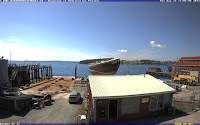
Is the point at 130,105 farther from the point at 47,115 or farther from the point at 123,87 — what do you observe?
the point at 47,115

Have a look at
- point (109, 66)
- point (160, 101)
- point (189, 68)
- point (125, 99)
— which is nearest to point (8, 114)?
point (125, 99)

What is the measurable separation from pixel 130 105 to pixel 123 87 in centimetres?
199

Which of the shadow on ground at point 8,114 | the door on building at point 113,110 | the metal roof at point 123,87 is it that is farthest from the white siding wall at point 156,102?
the shadow on ground at point 8,114

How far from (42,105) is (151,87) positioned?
14522 mm

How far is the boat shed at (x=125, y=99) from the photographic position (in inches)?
418

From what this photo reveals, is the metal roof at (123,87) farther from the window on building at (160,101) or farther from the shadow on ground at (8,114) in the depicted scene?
the shadow on ground at (8,114)

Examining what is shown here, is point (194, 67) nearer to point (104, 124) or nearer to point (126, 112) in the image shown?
point (126, 112)

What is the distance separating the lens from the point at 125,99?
11.1 m

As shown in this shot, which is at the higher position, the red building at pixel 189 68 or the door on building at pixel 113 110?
the red building at pixel 189 68

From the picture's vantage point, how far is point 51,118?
11.9m

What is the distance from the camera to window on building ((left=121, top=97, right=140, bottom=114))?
11094mm

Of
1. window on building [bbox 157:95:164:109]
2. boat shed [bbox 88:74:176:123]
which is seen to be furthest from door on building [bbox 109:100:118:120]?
window on building [bbox 157:95:164:109]

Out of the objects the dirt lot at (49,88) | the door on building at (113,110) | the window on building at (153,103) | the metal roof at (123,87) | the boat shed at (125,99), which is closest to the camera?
the boat shed at (125,99)

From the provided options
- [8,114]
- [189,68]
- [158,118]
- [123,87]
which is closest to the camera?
[158,118]
